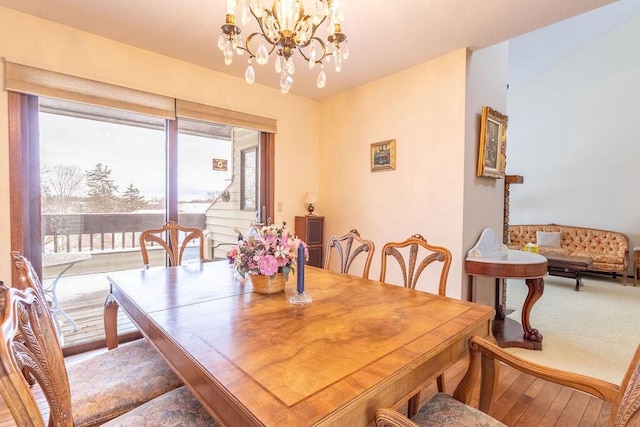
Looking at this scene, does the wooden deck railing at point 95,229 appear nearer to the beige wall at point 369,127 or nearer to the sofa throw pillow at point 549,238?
the beige wall at point 369,127

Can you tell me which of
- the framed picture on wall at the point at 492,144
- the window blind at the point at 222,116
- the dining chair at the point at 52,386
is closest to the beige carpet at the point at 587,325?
the framed picture on wall at the point at 492,144

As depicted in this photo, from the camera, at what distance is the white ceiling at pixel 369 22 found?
210 cm

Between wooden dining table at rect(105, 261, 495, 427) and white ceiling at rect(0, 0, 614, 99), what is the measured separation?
186 centimetres

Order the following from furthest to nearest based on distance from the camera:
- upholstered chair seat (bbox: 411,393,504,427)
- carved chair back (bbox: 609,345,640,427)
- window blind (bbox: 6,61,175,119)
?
window blind (bbox: 6,61,175,119)
upholstered chair seat (bbox: 411,393,504,427)
carved chair back (bbox: 609,345,640,427)

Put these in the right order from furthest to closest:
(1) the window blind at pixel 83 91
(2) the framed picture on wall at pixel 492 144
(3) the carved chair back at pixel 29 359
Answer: (2) the framed picture on wall at pixel 492 144
(1) the window blind at pixel 83 91
(3) the carved chair back at pixel 29 359

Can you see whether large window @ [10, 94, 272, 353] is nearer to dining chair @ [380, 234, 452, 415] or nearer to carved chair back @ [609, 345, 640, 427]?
Result: dining chair @ [380, 234, 452, 415]

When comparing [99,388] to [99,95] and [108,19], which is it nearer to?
[99,95]

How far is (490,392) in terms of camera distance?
1237mm

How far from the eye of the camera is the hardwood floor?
1.76 m

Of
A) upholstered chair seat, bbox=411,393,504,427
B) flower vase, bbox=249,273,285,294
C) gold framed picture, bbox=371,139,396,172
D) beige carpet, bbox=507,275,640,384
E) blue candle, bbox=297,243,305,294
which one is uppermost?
gold framed picture, bbox=371,139,396,172

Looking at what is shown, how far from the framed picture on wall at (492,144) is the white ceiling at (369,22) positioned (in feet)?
2.09

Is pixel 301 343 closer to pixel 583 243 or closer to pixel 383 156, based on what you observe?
pixel 383 156

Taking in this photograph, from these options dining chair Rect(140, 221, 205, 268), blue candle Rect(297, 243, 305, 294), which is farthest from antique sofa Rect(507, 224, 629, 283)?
dining chair Rect(140, 221, 205, 268)

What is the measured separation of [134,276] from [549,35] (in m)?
6.07
